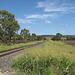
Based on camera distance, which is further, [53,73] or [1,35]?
[1,35]

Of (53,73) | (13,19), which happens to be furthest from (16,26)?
(53,73)

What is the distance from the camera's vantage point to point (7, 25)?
31.5 metres

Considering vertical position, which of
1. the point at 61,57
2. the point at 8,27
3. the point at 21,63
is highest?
the point at 8,27

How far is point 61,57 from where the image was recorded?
650cm

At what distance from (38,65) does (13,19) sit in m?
29.4

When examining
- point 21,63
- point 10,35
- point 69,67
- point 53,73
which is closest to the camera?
point 53,73

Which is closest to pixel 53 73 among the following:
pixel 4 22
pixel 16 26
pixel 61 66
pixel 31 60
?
pixel 61 66

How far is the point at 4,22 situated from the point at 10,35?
462cm

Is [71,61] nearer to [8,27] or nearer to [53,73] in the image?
[53,73]

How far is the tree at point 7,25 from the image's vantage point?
30.9 metres

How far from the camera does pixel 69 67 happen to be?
5.60 m

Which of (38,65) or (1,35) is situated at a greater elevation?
(1,35)

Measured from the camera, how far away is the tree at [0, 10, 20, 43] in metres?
30.9

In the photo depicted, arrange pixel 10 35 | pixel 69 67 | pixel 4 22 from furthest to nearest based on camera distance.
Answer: pixel 10 35 → pixel 4 22 → pixel 69 67
